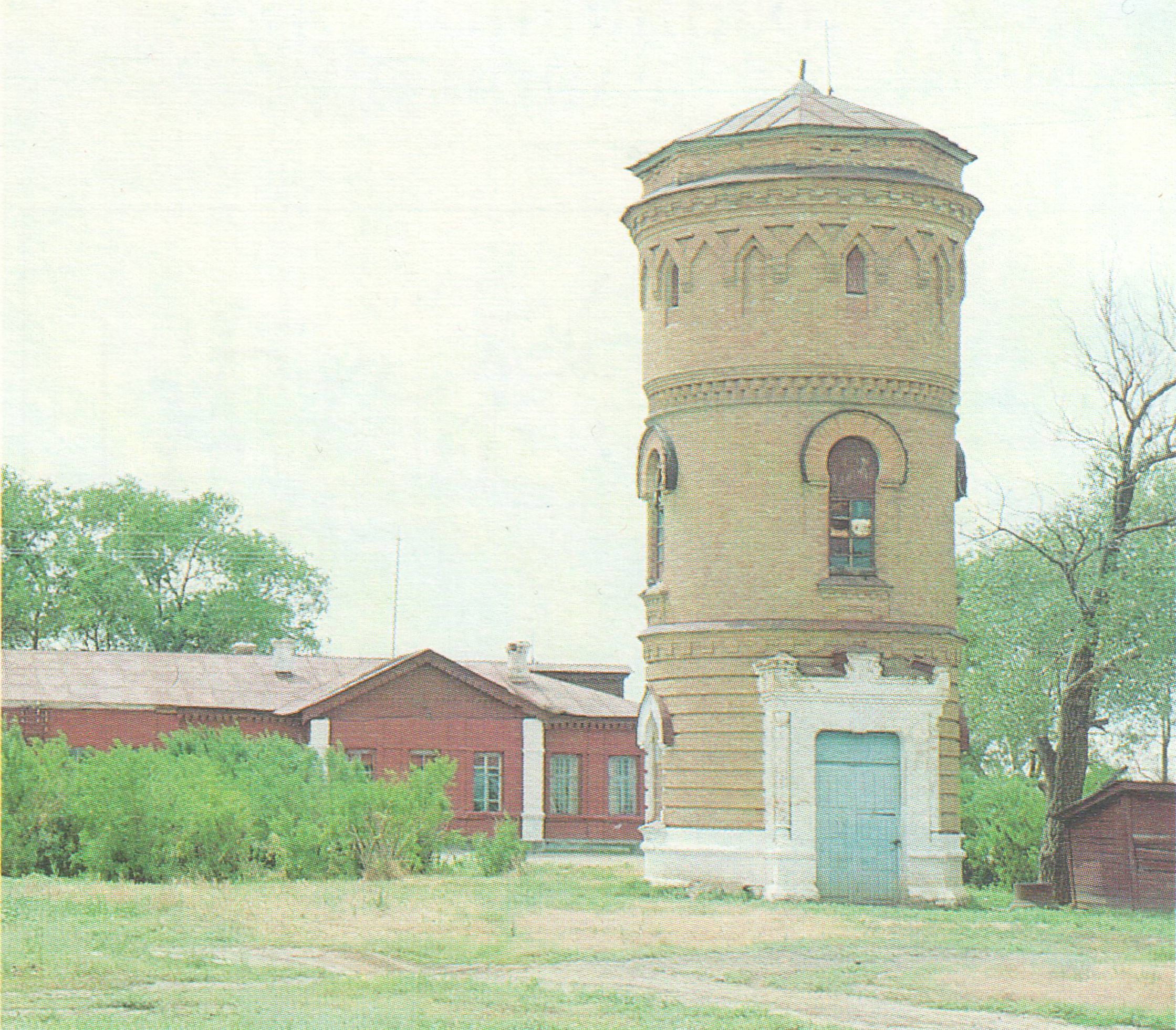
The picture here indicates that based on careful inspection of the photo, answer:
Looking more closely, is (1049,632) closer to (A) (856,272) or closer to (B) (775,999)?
(A) (856,272)

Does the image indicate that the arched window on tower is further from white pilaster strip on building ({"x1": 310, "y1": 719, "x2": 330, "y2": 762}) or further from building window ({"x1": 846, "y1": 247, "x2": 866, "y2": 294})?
white pilaster strip on building ({"x1": 310, "y1": 719, "x2": 330, "y2": 762})

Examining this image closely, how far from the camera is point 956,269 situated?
26.4 meters

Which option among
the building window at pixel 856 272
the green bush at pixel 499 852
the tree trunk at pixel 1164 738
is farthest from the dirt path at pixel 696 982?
the tree trunk at pixel 1164 738

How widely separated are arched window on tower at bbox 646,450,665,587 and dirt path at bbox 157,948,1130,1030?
924 cm

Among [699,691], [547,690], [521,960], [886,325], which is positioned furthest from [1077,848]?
[547,690]

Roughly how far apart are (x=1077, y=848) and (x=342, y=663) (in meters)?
28.9

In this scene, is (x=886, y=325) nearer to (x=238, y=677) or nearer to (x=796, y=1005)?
(x=796, y=1005)

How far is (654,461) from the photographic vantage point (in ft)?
87.3

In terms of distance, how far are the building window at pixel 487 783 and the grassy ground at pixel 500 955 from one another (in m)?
18.7

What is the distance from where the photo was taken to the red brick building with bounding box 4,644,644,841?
4341 centimetres

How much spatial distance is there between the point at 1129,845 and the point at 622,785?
74.7 feet

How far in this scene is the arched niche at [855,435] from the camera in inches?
987

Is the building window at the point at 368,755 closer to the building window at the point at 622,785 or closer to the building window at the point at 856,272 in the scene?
the building window at the point at 622,785

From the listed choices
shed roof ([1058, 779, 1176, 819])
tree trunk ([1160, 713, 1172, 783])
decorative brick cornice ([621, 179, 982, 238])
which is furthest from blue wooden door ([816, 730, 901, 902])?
tree trunk ([1160, 713, 1172, 783])
